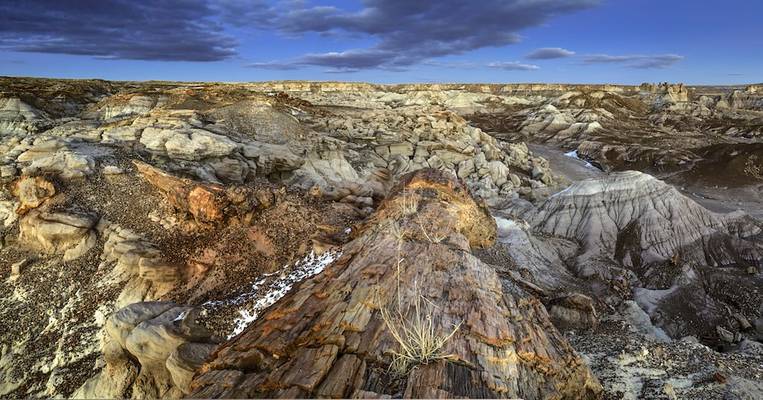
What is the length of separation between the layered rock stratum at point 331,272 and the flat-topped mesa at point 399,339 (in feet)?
0.09

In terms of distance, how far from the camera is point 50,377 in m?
8.58

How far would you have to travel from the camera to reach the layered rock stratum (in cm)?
513

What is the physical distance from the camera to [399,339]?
4453mm

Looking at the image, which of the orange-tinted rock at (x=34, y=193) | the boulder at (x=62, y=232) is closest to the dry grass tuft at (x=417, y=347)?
the boulder at (x=62, y=232)

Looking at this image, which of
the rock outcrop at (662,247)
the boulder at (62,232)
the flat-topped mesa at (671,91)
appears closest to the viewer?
the boulder at (62,232)

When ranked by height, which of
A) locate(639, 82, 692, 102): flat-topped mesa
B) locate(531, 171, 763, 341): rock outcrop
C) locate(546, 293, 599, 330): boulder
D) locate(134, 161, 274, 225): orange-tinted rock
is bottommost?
locate(531, 171, 763, 341): rock outcrop

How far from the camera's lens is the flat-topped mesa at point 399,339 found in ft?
14.4

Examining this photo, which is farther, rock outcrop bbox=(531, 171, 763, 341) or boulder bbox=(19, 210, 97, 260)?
rock outcrop bbox=(531, 171, 763, 341)

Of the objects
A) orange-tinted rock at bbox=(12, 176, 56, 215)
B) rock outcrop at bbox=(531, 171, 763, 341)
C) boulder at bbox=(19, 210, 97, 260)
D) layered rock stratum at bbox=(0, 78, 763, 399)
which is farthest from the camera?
rock outcrop at bbox=(531, 171, 763, 341)

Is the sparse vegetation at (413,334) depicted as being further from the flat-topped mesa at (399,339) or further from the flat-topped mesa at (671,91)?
the flat-topped mesa at (671,91)

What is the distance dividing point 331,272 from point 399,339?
269 cm

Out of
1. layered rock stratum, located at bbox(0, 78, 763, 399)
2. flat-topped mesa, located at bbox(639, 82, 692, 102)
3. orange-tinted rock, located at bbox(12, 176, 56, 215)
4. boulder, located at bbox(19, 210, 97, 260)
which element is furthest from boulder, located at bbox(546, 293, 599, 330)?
flat-topped mesa, located at bbox(639, 82, 692, 102)

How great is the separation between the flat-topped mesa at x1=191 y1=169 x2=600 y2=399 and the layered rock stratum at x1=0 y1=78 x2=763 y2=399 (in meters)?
0.03

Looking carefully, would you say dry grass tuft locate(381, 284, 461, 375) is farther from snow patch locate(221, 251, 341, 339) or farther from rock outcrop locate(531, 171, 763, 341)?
rock outcrop locate(531, 171, 763, 341)
